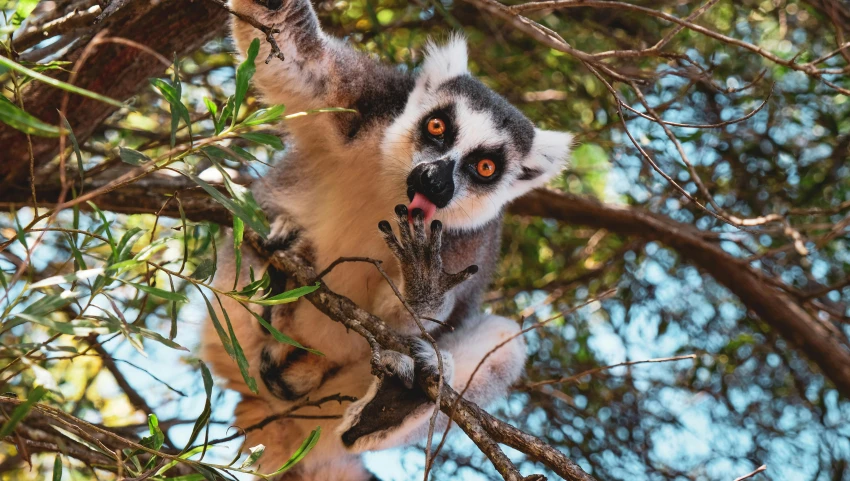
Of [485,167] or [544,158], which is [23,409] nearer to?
[485,167]

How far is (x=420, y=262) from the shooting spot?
3.71m

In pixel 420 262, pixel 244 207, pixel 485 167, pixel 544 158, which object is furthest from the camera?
pixel 544 158

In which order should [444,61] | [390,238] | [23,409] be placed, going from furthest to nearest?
[444,61], [390,238], [23,409]

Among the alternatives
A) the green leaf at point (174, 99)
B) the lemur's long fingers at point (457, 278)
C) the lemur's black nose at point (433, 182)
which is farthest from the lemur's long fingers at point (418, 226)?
the green leaf at point (174, 99)

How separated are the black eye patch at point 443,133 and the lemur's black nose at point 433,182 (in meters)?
0.24

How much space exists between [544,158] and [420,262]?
1.33m

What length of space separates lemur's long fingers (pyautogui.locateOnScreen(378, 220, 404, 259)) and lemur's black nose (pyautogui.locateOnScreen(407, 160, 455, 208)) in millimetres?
262

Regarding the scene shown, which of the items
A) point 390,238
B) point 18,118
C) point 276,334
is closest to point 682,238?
point 390,238

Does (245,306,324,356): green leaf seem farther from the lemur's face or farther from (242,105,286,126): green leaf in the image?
the lemur's face

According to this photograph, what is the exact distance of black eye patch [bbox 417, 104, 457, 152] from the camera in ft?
13.2

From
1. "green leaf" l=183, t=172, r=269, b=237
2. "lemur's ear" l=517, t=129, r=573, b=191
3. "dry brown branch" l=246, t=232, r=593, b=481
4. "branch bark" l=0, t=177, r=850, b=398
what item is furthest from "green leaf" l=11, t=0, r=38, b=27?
"lemur's ear" l=517, t=129, r=573, b=191

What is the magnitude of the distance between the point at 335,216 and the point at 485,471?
2.14 meters

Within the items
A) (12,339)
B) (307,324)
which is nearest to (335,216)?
(307,324)

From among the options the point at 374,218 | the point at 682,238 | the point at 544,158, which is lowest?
the point at 374,218
